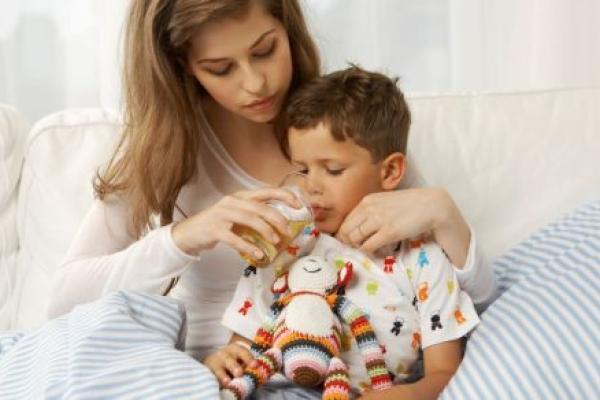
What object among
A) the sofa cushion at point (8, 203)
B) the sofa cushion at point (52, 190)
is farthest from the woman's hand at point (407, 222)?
the sofa cushion at point (8, 203)

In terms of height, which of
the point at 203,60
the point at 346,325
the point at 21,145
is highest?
the point at 203,60

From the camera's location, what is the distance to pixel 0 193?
1689 millimetres

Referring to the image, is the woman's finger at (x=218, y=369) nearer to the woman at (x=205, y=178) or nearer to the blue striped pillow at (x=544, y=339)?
the woman at (x=205, y=178)

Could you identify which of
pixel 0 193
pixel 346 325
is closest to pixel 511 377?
pixel 346 325

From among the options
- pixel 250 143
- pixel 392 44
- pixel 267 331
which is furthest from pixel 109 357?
pixel 392 44

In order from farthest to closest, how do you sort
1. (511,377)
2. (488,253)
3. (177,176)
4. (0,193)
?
(0,193), (488,253), (177,176), (511,377)

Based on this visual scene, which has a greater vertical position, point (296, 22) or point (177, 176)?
point (296, 22)

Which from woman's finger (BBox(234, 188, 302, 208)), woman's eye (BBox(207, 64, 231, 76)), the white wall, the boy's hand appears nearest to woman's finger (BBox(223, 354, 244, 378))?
the boy's hand

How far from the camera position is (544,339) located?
1.08 m

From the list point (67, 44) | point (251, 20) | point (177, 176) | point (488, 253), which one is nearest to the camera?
point (251, 20)

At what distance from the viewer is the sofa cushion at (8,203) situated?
1653 millimetres

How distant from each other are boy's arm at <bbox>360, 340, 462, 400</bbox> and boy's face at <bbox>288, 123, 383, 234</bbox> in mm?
244

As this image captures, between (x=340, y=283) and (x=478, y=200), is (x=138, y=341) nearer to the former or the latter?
(x=340, y=283)

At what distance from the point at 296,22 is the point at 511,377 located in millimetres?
691
